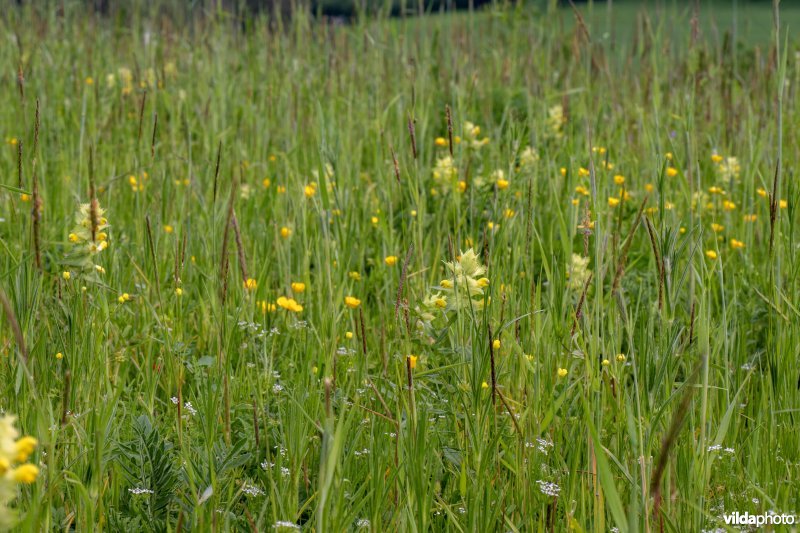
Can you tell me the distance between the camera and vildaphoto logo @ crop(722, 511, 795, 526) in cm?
121

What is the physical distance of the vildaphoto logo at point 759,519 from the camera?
3.96ft

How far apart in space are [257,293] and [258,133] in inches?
60.5

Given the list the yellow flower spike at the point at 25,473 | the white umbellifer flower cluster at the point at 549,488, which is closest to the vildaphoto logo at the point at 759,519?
the white umbellifer flower cluster at the point at 549,488

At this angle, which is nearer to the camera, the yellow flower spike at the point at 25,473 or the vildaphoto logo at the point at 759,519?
the yellow flower spike at the point at 25,473

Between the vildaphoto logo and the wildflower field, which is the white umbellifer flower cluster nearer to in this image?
the wildflower field

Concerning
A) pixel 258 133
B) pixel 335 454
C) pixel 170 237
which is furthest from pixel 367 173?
pixel 335 454

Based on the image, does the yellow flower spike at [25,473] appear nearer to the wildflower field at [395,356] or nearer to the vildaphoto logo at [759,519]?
the wildflower field at [395,356]

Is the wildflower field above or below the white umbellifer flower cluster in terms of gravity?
above

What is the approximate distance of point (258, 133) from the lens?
3369 millimetres

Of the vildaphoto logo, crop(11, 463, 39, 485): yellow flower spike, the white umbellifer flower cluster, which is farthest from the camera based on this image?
the white umbellifer flower cluster

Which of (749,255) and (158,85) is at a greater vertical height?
(158,85)

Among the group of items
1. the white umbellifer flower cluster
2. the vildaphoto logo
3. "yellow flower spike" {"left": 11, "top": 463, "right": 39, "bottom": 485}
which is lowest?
the white umbellifer flower cluster

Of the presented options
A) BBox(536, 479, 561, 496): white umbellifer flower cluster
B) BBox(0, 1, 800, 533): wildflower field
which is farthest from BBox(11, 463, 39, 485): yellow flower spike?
BBox(536, 479, 561, 496): white umbellifer flower cluster

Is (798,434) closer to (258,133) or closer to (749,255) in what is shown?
(749,255)
